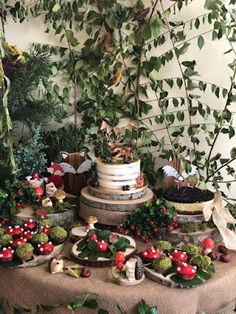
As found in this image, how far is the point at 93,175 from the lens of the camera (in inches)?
61.3

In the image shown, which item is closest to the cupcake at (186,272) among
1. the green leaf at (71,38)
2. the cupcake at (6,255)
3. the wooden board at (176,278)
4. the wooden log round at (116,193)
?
the wooden board at (176,278)

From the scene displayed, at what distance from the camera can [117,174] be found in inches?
54.6

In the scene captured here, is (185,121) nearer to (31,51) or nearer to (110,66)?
(110,66)

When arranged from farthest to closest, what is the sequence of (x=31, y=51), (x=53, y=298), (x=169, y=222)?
(x=31, y=51), (x=169, y=222), (x=53, y=298)

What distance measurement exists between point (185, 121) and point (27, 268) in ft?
2.69

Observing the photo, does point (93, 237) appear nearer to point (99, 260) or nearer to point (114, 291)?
point (99, 260)

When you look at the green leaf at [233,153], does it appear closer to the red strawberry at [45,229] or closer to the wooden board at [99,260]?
the wooden board at [99,260]

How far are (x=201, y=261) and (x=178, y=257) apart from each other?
0.06 metres

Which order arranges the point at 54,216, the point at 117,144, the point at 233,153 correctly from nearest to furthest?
the point at 54,216
the point at 117,144
the point at 233,153

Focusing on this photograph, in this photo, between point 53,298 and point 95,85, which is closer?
point 53,298

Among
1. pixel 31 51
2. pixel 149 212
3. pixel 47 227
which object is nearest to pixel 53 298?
pixel 47 227

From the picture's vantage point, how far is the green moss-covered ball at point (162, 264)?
113cm

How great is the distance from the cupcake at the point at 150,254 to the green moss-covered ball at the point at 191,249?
0.07 meters

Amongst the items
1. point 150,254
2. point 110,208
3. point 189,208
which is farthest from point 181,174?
point 150,254
